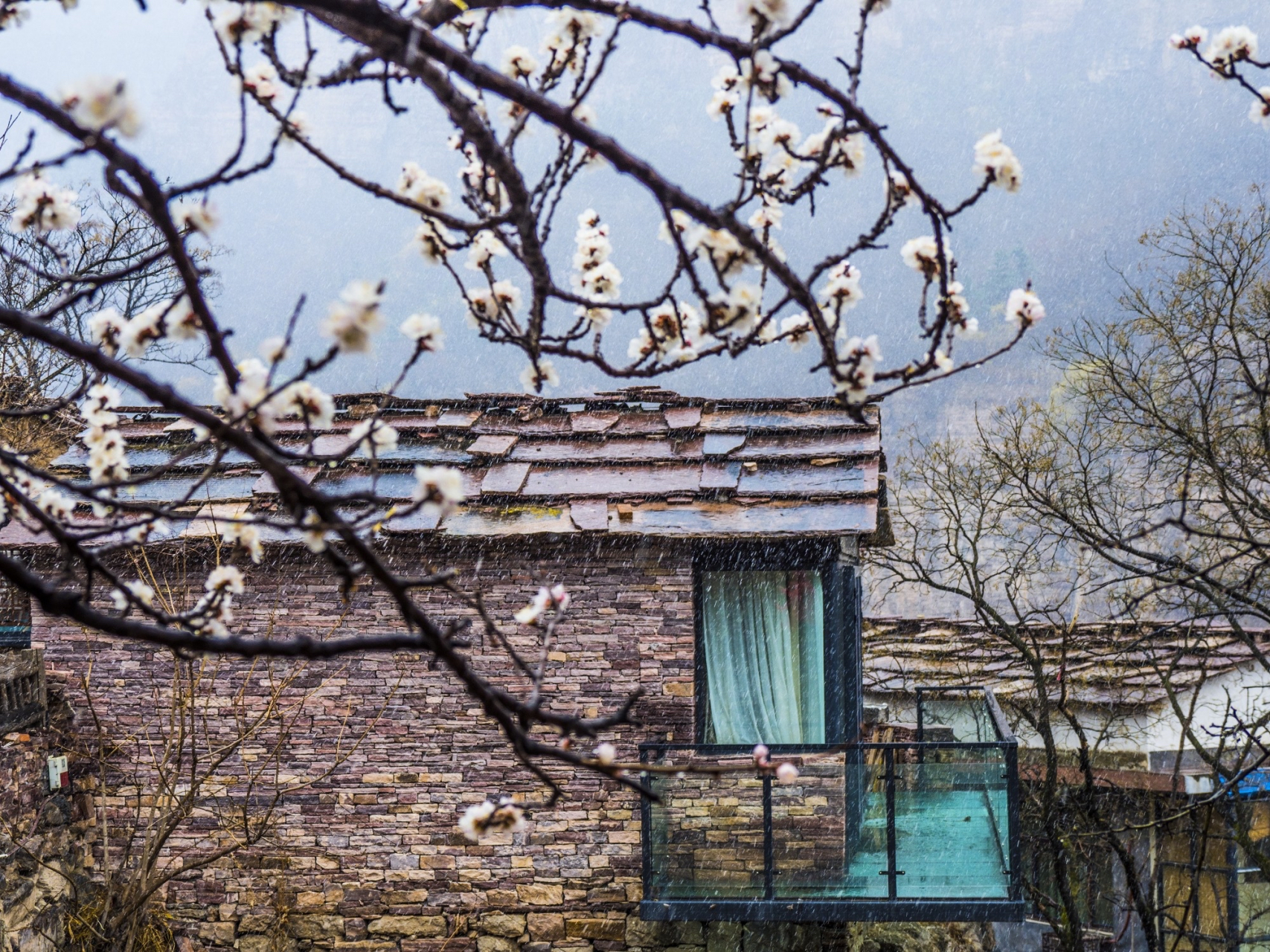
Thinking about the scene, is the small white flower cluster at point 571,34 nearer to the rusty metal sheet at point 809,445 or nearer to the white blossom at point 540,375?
the white blossom at point 540,375

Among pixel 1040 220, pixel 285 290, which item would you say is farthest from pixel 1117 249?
pixel 285 290

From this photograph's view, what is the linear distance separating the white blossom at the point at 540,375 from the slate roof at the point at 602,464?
4835 millimetres

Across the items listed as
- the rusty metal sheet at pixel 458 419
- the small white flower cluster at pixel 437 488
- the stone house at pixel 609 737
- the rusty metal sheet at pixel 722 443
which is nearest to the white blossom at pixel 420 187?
the small white flower cluster at pixel 437 488

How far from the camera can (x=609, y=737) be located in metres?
8.57

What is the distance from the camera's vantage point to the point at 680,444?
→ 9.33 metres

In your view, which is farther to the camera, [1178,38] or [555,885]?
[555,885]

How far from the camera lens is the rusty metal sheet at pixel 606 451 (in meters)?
9.17

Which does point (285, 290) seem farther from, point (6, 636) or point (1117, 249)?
point (6, 636)

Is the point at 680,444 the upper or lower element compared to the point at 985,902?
upper

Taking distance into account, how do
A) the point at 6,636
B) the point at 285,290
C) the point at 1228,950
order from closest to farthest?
the point at 6,636
the point at 1228,950
the point at 285,290

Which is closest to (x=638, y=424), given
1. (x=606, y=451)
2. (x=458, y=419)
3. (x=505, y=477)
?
(x=606, y=451)

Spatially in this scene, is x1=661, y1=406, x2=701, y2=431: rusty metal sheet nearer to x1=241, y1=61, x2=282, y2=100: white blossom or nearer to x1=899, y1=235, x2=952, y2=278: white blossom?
x1=899, y1=235, x2=952, y2=278: white blossom

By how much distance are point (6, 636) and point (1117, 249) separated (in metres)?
81.6

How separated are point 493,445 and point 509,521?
1118 millimetres
